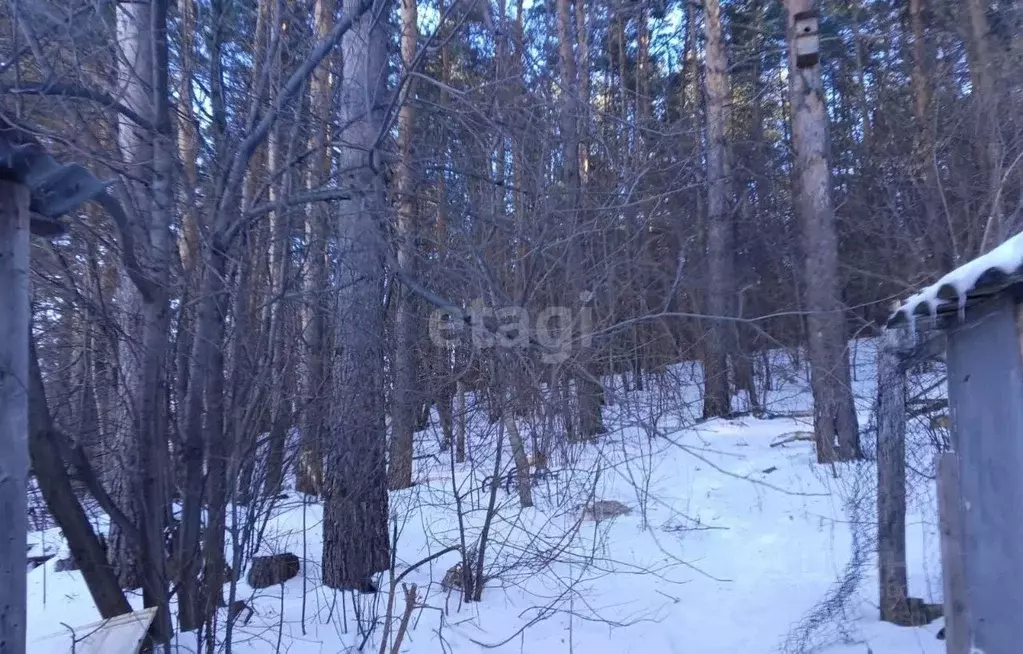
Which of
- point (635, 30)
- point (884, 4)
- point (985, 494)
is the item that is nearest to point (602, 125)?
point (985, 494)

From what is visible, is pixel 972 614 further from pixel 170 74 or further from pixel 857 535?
pixel 170 74

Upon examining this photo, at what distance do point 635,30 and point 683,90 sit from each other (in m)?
1.45

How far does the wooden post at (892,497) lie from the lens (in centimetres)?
589

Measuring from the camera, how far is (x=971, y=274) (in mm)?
3828

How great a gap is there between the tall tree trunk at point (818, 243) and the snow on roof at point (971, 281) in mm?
6628

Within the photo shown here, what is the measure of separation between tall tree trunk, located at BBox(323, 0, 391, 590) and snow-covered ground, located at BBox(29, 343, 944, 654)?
0.88 ft

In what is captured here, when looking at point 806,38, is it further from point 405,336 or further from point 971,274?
point 971,274

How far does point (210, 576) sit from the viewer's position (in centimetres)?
491

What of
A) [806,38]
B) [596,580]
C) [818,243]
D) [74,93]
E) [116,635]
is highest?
[806,38]

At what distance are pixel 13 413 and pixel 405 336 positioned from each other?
3888 mm

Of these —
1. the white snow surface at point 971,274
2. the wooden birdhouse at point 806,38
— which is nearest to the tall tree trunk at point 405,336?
the white snow surface at point 971,274

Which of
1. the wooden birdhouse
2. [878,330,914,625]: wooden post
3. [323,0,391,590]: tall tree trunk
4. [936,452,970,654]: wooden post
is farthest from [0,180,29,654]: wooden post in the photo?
the wooden birdhouse

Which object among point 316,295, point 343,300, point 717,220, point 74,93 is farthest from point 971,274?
point 717,220

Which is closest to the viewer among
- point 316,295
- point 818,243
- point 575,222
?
point 316,295
